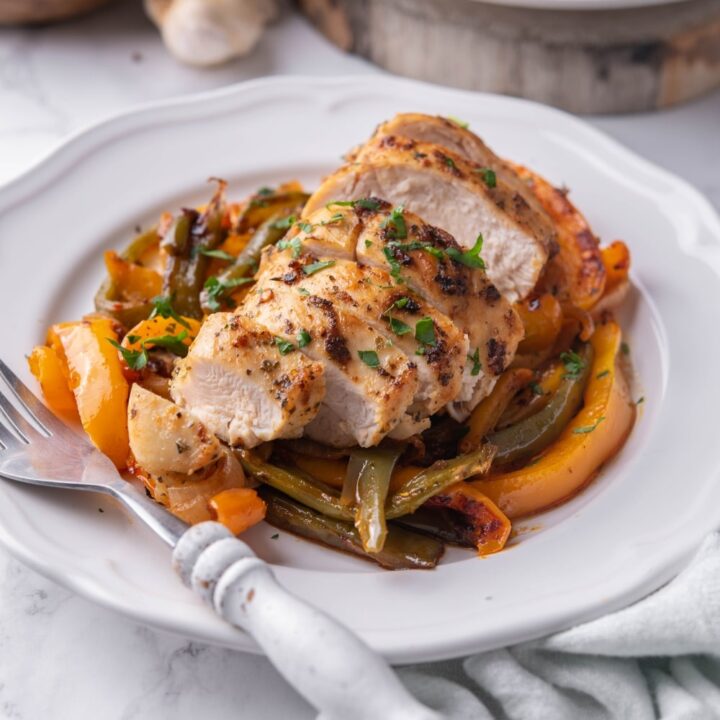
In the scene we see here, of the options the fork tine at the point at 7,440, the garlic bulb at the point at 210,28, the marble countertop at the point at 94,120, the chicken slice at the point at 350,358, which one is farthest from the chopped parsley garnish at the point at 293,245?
the garlic bulb at the point at 210,28

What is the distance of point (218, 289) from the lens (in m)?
4.12

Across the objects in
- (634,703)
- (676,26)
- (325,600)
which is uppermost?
(676,26)

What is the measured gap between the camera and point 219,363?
3.24m

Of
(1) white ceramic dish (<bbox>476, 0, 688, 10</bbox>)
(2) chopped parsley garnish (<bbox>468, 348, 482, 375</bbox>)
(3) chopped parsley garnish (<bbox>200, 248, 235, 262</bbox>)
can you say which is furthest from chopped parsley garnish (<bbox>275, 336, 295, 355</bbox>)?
(1) white ceramic dish (<bbox>476, 0, 688, 10</bbox>)

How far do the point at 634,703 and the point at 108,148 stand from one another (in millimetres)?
3429

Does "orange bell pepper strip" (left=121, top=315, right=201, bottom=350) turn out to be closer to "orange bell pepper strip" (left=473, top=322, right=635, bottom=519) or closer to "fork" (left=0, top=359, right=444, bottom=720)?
"fork" (left=0, top=359, right=444, bottom=720)

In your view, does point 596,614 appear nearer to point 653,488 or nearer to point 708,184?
point 653,488

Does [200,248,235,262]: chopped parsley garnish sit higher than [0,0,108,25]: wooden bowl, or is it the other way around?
[0,0,108,25]: wooden bowl

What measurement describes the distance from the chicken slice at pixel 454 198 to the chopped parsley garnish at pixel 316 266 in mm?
506

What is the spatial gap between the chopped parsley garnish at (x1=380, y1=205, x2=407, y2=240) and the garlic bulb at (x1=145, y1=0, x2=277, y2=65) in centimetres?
286

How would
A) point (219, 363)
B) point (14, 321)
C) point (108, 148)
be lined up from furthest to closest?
point (108, 148), point (14, 321), point (219, 363)

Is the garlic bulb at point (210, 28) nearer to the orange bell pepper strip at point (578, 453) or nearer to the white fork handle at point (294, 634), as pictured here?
the orange bell pepper strip at point (578, 453)

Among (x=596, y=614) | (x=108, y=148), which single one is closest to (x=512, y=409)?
(x=596, y=614)

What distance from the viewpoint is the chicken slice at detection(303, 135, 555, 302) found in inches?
155
